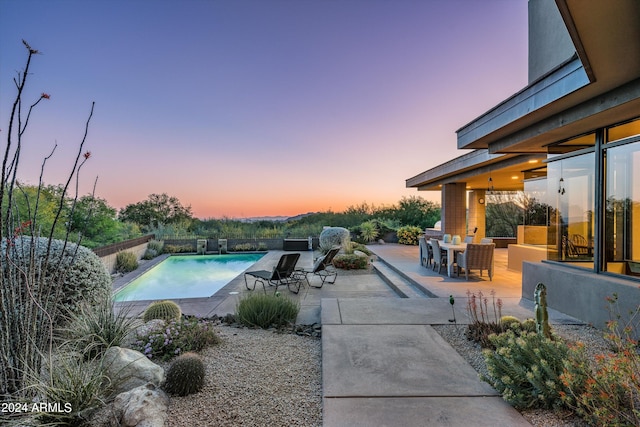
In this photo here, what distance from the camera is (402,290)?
6531 mm

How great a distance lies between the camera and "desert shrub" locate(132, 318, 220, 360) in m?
3.14

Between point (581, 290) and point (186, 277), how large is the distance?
10059mm

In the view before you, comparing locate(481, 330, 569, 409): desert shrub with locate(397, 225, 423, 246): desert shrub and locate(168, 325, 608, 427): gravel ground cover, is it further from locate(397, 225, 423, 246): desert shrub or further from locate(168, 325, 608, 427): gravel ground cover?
locate(397, 225, 423, 246): desert shrub

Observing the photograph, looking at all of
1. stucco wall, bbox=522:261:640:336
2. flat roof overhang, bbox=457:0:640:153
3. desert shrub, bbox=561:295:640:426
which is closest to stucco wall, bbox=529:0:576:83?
flat roof overhang, bbox=457:0:640:153

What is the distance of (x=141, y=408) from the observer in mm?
2014

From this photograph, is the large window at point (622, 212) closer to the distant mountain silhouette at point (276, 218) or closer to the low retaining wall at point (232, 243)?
the low retaining wall at point (232, 243)

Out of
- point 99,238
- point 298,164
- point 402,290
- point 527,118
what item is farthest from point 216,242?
point 527,118

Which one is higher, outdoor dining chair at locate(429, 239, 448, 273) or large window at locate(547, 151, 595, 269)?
large window at locate(547, 151, 595, 269)

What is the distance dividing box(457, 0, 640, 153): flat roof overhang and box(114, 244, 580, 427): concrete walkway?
2716 mm

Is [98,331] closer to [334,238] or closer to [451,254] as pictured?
[451,254]

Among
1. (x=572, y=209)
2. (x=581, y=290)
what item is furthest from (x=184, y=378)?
(x=572, y=209)

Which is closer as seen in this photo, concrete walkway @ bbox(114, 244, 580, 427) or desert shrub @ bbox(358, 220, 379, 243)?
concrete walkway @ bbox(114, 244, 580, 427)

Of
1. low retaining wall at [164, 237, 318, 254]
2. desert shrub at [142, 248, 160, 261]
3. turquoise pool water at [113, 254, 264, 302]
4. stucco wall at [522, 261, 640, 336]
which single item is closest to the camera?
stucco wall at [522, 261, 640, 336]

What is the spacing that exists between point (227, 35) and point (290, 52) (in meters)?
2.09
